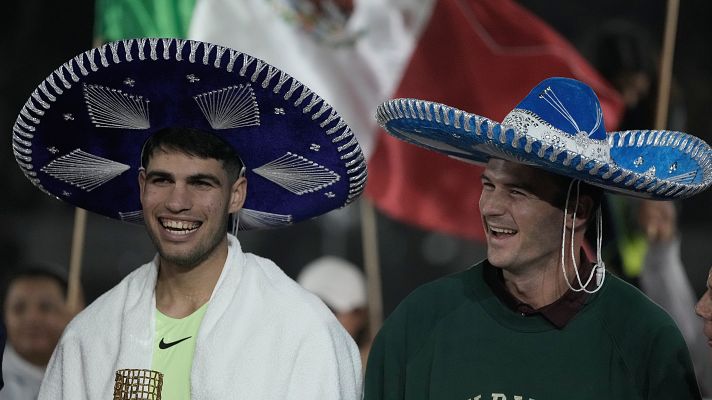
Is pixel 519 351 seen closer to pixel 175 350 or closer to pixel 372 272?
pixel 175 350

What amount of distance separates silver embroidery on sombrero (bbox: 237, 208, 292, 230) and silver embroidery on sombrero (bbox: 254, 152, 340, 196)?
0.53 feet

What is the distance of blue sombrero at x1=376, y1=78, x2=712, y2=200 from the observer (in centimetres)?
331

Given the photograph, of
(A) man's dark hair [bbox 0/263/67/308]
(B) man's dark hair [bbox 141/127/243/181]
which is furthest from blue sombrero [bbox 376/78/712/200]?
(A) man's dark hair [bbox 0/263/67/308]

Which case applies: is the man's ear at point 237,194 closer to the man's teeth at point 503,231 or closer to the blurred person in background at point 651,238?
the man's teeth at point 503,231

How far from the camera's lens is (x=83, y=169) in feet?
13.2

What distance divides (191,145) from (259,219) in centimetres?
52

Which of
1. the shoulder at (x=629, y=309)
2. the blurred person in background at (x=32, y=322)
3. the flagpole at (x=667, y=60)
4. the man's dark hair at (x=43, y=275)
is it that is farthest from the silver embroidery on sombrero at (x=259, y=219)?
the flagpole at (x=667, y=60)

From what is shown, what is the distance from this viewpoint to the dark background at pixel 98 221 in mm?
7379

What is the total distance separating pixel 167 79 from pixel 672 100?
4.15 metres

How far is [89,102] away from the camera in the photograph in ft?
12.4

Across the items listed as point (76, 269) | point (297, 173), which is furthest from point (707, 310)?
point (76, 269)

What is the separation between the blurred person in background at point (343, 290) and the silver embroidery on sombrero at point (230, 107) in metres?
3.29

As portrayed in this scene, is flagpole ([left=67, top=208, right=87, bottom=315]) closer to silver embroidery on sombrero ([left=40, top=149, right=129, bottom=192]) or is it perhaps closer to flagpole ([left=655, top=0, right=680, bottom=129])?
silver embroidery on sombrero ([left=40, top=149, right=129, bottom=192])

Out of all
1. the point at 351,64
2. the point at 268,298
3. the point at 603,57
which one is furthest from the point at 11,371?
the point at 603,57
